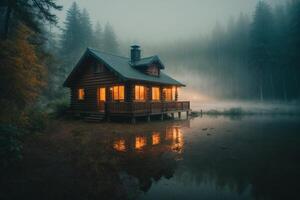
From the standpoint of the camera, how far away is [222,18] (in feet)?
222

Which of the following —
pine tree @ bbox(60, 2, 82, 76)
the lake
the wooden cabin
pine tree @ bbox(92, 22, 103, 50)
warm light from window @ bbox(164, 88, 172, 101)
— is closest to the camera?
the lake

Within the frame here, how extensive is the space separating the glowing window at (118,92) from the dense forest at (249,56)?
35099 mm

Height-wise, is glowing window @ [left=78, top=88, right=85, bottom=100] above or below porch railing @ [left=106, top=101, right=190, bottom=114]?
above

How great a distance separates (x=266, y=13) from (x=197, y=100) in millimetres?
28957

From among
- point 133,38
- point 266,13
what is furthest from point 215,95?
point 133,38

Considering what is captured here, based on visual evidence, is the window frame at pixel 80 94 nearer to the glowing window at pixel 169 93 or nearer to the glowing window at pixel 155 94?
the glowing window at pixel 155 94

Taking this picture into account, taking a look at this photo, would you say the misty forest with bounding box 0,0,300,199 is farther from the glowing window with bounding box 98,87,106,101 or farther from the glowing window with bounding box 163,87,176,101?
the glowing window with bounding box 163,87,176,101

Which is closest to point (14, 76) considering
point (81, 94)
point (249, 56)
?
point (81, 94)

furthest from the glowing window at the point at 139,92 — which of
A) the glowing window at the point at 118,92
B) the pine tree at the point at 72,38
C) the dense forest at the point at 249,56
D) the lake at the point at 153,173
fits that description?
the dense forest at the point at 249,56

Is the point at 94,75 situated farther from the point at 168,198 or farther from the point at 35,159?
the point at 168,198

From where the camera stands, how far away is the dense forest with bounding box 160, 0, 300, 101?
1609 inches

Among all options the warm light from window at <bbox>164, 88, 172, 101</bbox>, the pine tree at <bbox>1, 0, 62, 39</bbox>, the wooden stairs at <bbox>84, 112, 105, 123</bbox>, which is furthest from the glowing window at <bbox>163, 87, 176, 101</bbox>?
the pine tree at <bbox>1, 0, 62, 39</bbox>

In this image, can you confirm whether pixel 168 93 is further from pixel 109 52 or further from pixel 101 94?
pixel 109 52

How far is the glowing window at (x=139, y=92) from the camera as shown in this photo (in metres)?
21.5
